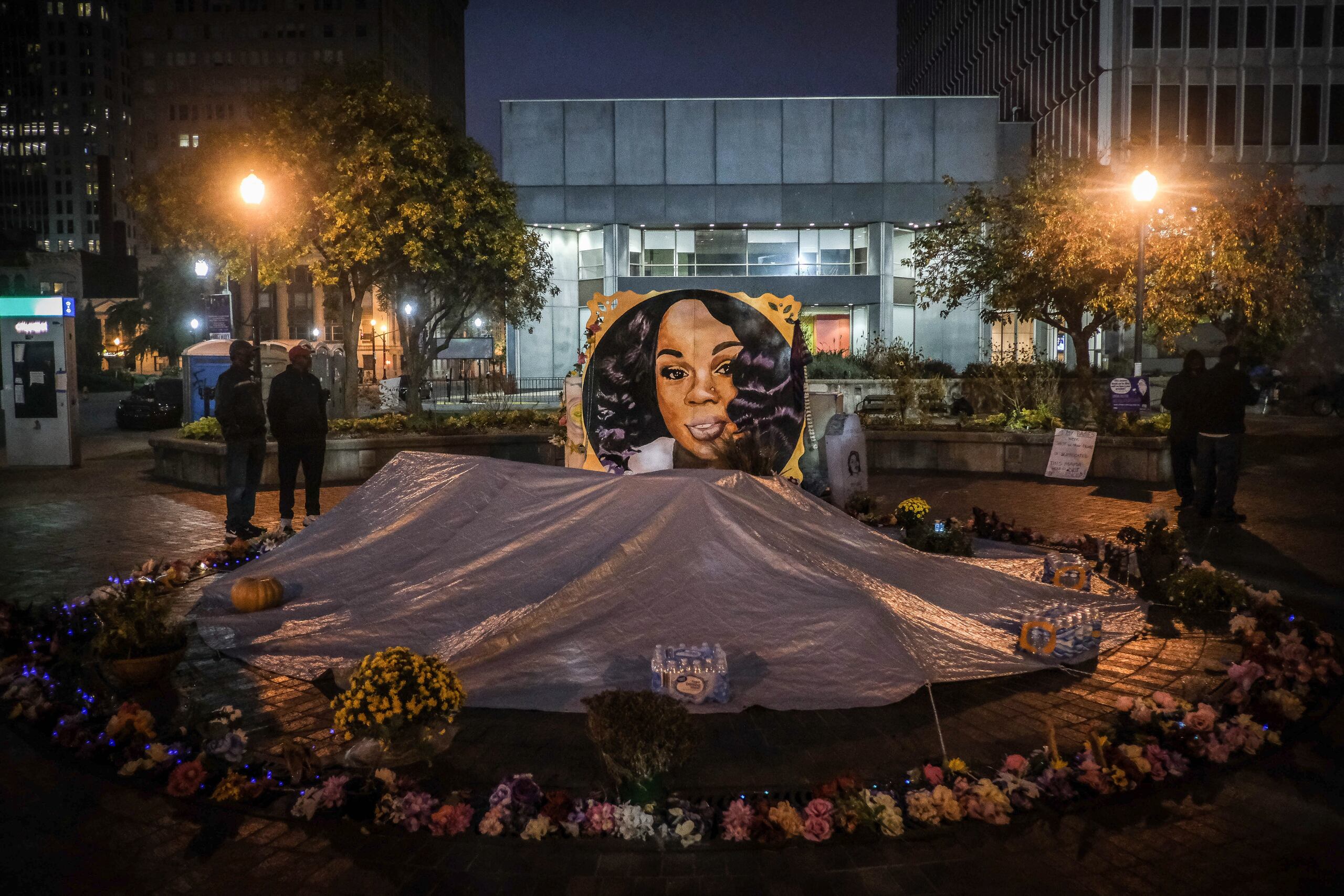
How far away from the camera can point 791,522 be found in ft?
19.6

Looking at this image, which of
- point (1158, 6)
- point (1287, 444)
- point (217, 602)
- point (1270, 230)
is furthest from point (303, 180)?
point (1158, 6)

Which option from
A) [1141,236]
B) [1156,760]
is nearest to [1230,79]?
[1141,236]

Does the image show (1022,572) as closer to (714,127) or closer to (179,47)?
(714,127)

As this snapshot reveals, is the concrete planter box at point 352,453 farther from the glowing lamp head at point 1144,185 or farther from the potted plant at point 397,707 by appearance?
the potted plant at point 397,707

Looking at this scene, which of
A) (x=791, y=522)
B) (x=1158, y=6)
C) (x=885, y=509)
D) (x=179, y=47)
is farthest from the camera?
(x=179, y=47)

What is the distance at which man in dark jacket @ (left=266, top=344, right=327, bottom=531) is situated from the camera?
10664 millimetres

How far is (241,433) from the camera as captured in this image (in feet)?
34.9

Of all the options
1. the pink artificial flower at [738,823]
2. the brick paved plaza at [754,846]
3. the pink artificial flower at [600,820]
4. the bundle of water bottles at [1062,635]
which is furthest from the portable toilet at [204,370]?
the pink artificial flower at [738,823]

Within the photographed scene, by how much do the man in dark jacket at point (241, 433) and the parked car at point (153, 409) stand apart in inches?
816

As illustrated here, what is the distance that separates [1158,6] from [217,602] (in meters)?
46.7

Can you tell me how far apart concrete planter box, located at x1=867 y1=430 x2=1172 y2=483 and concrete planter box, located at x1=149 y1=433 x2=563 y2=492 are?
5684mm

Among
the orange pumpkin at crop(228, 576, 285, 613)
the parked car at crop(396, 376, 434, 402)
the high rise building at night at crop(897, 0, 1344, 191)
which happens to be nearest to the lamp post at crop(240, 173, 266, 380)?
the orange pumpkin at crop(228, 576, 285, 613)

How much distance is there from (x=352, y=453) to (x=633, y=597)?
11.8 meters

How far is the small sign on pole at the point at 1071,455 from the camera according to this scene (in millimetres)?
15180
